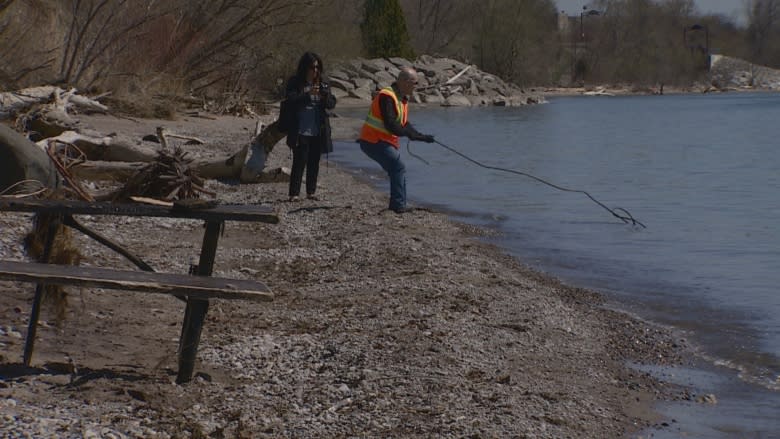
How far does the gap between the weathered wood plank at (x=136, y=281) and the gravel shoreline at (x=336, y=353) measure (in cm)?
53

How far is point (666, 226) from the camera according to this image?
15.6 meters

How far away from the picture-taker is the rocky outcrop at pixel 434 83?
58000mm

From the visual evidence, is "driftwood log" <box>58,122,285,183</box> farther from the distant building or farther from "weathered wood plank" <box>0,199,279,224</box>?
the distant building

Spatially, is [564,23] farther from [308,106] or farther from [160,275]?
[160,275]

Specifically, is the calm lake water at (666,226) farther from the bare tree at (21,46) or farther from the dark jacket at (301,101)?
the bare tree at (21,46)

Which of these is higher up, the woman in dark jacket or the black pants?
the woman in dark jacket

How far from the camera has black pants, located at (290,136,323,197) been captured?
1263cm

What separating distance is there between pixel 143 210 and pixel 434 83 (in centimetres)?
6025

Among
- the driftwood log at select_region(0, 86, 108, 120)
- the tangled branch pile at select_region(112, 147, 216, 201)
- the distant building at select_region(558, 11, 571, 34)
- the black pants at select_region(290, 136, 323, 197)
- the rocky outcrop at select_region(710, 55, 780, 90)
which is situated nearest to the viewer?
the tangled branch pile at select_region(112, 147, 216, 201)

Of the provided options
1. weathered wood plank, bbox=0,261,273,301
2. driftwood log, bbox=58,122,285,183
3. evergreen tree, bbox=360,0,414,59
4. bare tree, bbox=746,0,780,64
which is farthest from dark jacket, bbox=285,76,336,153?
bare tree, bbox=746,0,780,64

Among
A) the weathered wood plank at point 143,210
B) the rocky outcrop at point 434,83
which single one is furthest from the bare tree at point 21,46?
the rocky outcrop at point 434,83

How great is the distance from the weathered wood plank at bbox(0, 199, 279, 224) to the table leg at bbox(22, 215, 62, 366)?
0.19 m

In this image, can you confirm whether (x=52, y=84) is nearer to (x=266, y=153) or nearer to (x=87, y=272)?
(x=266, y=153)

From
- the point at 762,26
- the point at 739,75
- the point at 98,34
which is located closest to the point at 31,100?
the point at 98,34
